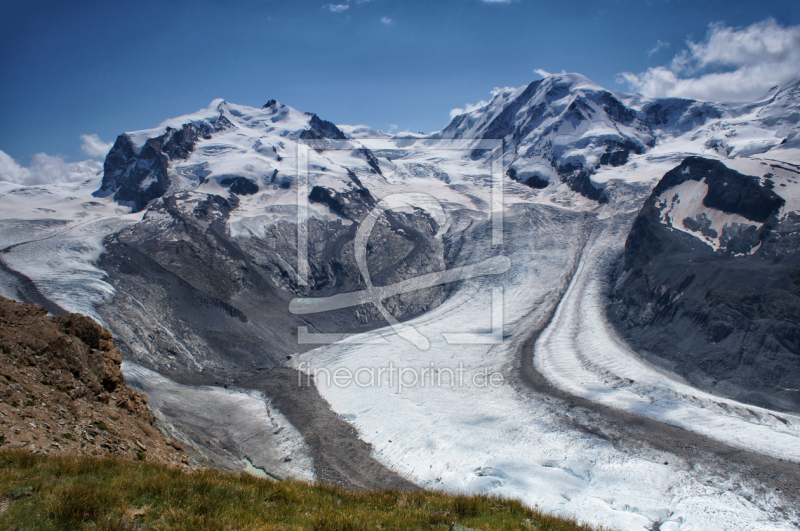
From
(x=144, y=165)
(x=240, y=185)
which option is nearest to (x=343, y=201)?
(x=240, y=185)

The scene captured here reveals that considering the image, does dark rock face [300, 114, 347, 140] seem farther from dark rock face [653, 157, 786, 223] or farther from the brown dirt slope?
the brown dirt slope

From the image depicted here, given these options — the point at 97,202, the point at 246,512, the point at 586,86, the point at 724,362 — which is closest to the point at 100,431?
the point at 246,512

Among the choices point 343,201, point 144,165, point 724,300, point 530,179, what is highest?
point 144,165

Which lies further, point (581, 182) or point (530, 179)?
point (530, 179)

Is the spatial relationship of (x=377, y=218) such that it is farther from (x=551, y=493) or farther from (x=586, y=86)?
(x=586, y=86)
